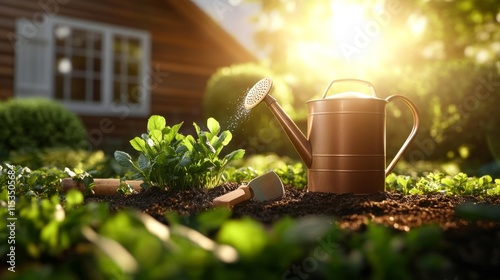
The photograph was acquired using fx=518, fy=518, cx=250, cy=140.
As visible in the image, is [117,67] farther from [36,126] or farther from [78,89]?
[36,126]

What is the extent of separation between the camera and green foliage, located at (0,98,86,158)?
25.5 ft

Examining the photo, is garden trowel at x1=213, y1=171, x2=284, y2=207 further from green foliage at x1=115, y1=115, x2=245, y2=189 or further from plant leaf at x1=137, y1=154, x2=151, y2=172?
plant leaf at x1=137, y1=154, x2=151, y2=172

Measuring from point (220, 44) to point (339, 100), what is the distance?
911 cm

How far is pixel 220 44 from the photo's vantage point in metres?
11.4

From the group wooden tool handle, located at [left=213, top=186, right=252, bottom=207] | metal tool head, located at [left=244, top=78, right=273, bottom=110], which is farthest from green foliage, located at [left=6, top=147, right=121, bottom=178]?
wooden tool handle, located at [left=213, top=186, right=252, bottom=207]

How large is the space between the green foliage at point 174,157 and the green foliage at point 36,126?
18.7 feet

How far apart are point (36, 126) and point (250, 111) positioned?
3.31m

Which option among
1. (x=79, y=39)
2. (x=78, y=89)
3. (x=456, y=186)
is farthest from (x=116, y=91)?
(x=456, y=186)

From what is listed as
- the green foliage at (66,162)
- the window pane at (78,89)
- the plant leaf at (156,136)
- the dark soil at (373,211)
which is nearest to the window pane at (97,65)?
the window pane at (78,89)

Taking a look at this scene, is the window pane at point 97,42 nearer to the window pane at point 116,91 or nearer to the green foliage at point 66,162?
the window pane at point 116,91

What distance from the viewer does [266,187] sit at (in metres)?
2.52

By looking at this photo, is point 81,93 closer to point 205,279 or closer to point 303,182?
point 303,182

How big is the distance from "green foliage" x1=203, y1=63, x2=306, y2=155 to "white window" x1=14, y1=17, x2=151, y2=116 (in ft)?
6.86

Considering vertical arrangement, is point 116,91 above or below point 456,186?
above
